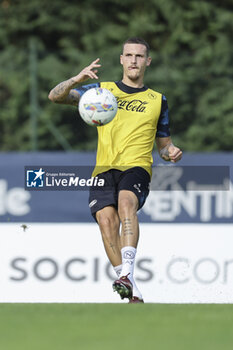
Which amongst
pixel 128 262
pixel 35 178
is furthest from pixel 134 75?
pixel 35 178

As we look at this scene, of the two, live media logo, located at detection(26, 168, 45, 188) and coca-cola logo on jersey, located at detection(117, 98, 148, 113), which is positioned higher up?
coca-cola logo on jersey, located at detection(117, 98, 148, 113)

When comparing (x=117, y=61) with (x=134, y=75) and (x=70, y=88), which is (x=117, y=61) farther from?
(x=70, y=88)

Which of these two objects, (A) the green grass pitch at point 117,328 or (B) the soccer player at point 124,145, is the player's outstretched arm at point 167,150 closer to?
(B) the soccer player at point 124,145

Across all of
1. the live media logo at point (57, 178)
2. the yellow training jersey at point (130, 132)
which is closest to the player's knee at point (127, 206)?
the yellow training jersey at point (130, 132)

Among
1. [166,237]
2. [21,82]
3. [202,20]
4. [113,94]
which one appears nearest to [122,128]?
[113,94]

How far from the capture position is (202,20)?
54.5ft

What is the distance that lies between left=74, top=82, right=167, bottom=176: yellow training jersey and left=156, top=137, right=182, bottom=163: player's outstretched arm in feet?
0.61

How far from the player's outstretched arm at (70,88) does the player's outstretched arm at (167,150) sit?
32.3 inches

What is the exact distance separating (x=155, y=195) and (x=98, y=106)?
2639 mm

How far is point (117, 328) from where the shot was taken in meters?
4.43

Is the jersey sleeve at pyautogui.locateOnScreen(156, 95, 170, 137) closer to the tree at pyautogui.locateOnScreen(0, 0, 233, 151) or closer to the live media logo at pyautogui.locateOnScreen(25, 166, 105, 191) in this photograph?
the live media logo at pyautogui.locateOnScreen(25, 166, 105, 191)

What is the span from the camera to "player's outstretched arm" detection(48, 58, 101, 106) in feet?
21.5

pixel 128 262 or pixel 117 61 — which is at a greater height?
pixel 117 61

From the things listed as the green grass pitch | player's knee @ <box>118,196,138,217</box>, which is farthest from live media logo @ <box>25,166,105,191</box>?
the green grass pitch
